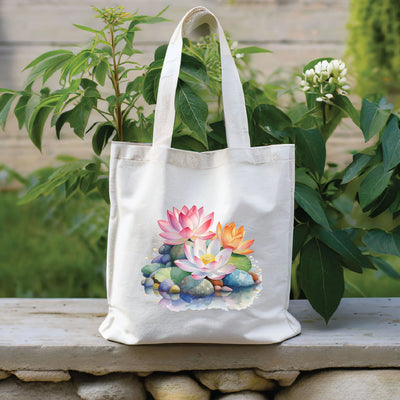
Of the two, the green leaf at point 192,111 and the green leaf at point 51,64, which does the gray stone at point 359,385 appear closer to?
the green leaf at point 192,111

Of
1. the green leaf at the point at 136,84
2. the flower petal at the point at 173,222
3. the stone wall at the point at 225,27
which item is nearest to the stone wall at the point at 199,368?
the flower petal at the point at 173,222

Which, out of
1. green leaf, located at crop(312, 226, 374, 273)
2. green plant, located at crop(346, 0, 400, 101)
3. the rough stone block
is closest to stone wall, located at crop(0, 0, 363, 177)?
green plant, located at crop(346, 0, 400, 101)

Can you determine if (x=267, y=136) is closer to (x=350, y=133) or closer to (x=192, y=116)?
(x=192, y=116)

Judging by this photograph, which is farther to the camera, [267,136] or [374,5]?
[374,5]

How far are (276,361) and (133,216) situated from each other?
1.13ft

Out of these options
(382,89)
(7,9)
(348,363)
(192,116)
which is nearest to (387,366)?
(348,363)

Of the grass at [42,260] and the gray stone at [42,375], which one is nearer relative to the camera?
the gray stone at [42,375]

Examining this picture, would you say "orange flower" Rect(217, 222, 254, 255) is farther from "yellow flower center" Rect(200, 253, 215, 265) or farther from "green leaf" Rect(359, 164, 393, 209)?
"green leaf" Rect(359, 164, 393, 209)

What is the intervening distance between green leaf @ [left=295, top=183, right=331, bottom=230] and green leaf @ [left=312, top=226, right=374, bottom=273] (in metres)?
0.05

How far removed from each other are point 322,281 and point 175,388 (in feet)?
1.04

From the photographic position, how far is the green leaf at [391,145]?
2.80ft

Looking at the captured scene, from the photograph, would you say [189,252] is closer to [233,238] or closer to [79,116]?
[233,238]

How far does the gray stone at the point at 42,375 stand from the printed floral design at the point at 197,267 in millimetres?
213

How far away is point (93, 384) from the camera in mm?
874
